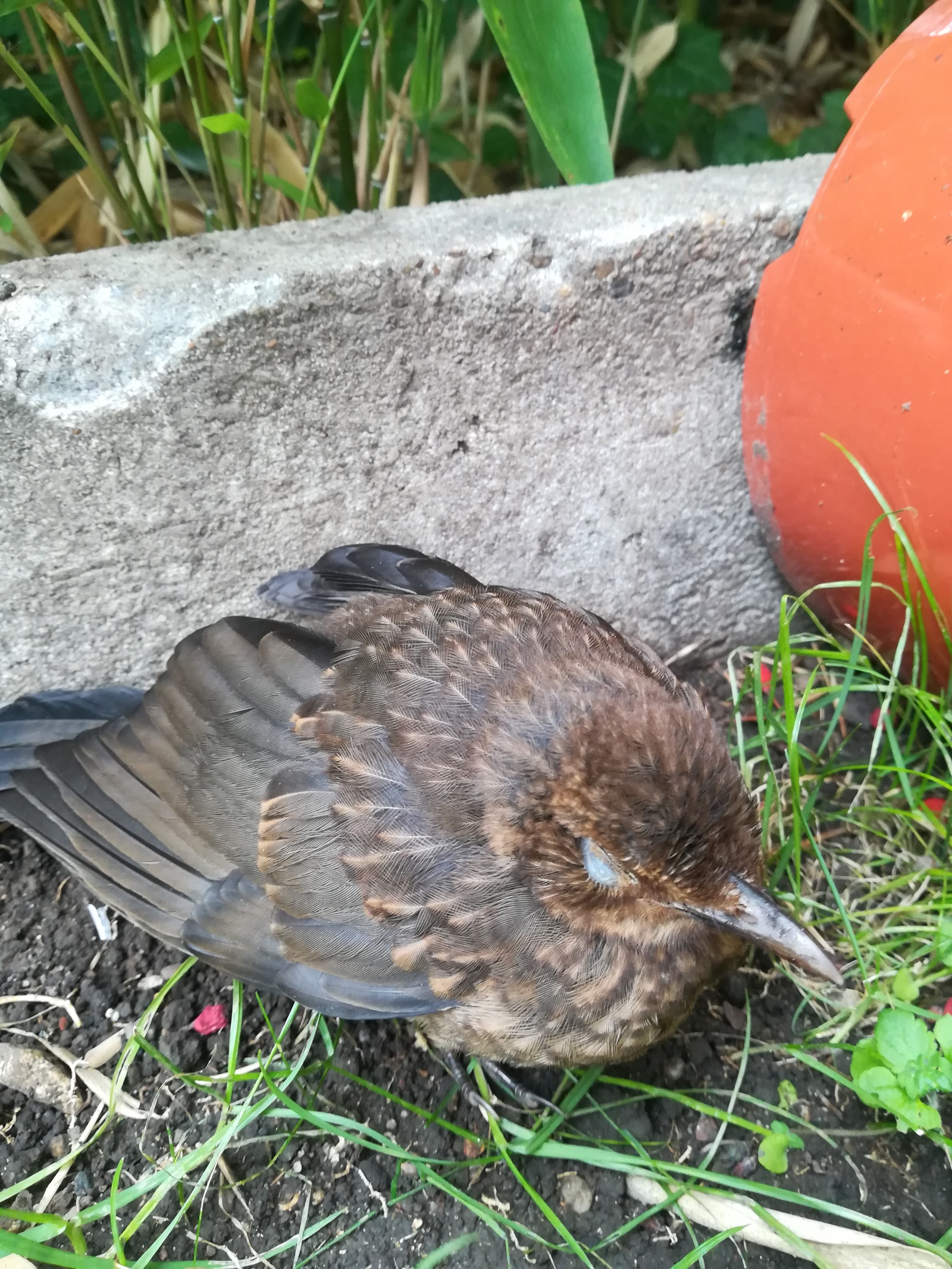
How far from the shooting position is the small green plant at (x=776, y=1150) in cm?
123

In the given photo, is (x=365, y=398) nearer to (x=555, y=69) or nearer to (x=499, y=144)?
(x=555, y=69)

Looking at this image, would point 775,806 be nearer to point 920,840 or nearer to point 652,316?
point 920,840

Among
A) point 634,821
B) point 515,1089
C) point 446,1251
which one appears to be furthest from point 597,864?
point 446,1251

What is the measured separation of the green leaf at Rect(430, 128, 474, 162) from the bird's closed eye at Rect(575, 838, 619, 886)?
131cm

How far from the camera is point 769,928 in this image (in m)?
1.12

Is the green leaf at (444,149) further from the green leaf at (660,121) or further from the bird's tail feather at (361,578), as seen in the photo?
the bird's tail feather at (361,578)

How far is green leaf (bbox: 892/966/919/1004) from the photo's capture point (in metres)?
1.34

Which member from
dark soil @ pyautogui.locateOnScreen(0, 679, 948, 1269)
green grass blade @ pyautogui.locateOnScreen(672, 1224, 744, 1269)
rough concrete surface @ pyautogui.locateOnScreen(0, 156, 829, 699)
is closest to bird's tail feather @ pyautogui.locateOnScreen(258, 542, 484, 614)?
rough concrete surface @ pyautogui.locateOnScreen(0, 156, 829, 699)

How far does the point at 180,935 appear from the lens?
1.27 metres

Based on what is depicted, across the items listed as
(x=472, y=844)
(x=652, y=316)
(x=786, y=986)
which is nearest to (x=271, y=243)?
(x=652, y=316)

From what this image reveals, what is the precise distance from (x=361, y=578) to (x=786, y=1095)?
3.28ft

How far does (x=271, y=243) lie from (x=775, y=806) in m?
1.24

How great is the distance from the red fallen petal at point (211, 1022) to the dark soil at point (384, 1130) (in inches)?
0.5

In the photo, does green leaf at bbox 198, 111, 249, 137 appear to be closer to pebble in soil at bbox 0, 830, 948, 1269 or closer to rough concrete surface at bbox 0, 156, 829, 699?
rough concrete surface at bbox 0, 156, 829, 699
